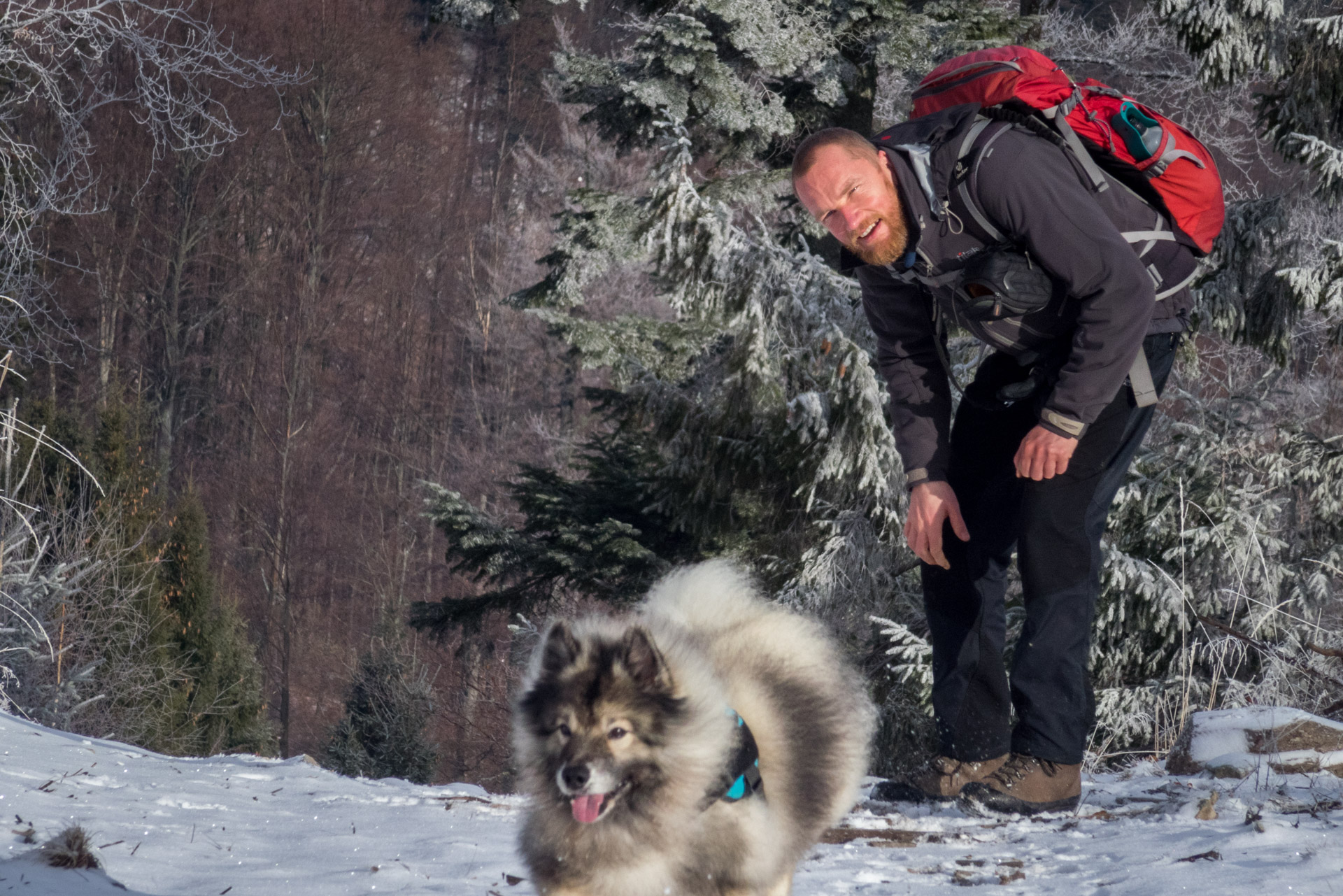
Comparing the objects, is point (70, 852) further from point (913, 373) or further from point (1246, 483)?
point (1246, 483)

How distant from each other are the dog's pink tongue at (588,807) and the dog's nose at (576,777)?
0.06 m

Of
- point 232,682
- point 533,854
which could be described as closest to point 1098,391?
point 533,854

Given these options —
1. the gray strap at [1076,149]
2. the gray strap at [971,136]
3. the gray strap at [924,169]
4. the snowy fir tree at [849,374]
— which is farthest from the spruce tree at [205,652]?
the gray strap at [1076,149]

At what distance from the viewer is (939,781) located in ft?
11.5

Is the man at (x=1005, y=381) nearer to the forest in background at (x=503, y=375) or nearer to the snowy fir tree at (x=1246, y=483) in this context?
the forest in background at (x=503, y=375)

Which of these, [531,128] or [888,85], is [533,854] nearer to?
[888,85]

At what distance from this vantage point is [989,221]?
9.30 ft

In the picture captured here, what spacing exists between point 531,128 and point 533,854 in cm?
2540

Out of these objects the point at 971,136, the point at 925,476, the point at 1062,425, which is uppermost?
the point at 971,136

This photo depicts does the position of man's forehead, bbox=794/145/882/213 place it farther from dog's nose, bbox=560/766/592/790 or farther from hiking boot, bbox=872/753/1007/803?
hiking boot, bbox=872/753/1007/803

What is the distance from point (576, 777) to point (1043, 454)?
1.55 m

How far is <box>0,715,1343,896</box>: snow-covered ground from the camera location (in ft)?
8.30

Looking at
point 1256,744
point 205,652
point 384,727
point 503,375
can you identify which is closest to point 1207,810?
point 1256,744

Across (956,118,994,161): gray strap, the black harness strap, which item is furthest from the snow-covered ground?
(956,118,994,161): gray strap
